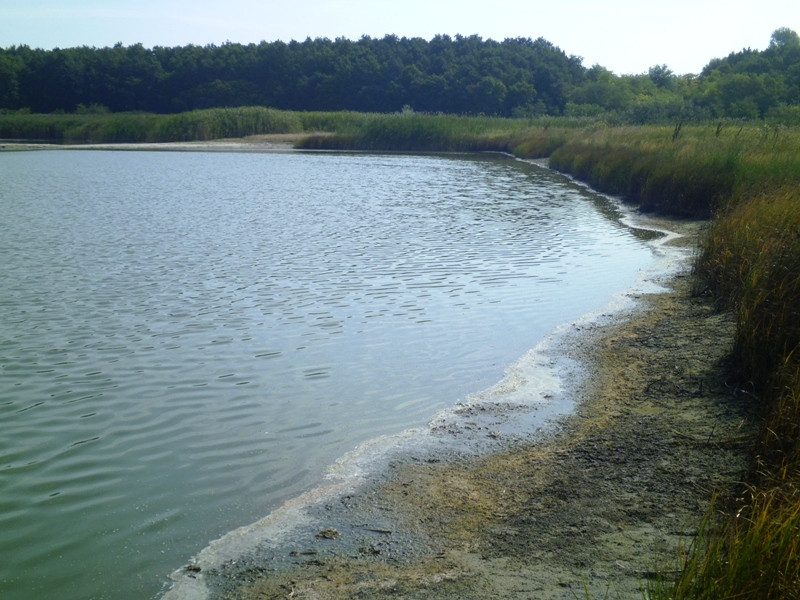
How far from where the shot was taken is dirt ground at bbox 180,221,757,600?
3.85 m

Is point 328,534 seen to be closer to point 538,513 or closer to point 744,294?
point 538,513

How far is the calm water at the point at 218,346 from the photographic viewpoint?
4801 millimetres

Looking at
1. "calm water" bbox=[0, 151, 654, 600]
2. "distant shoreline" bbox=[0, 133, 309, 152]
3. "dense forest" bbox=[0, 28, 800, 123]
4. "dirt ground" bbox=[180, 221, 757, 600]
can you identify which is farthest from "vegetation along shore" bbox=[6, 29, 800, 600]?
"dense forest" bbox=[0, 28, 800, 123]

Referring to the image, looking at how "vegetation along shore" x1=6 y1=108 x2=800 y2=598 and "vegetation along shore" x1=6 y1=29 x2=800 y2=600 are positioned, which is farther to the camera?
"vegetation along shore" x1=6 y1=29 x2=800 y2=600

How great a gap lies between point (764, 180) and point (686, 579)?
11682mm

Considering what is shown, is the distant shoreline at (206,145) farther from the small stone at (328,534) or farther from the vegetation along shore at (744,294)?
the small stone at (328,534)

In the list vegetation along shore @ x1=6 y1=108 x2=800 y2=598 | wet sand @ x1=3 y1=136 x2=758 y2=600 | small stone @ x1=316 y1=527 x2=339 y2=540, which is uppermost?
vegetation along shore @ x1=6 y1=108 x2=800 y2=598

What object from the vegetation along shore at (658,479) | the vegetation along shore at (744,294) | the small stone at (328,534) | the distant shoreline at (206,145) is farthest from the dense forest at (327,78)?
the small stone at (328,534)

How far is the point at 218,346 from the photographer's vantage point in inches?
314

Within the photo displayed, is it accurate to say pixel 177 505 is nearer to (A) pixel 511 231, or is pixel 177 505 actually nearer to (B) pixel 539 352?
(B) pixel 539 352

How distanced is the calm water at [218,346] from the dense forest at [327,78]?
2478 inches

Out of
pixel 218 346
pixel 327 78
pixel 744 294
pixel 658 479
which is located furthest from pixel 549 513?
pixel 327 78

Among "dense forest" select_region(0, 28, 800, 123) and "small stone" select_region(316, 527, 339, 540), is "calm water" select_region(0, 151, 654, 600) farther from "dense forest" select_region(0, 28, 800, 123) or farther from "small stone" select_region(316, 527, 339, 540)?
"dense forest" select_region(0, 28, 800, 123)

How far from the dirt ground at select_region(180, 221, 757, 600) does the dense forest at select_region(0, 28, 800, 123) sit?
71.7m
